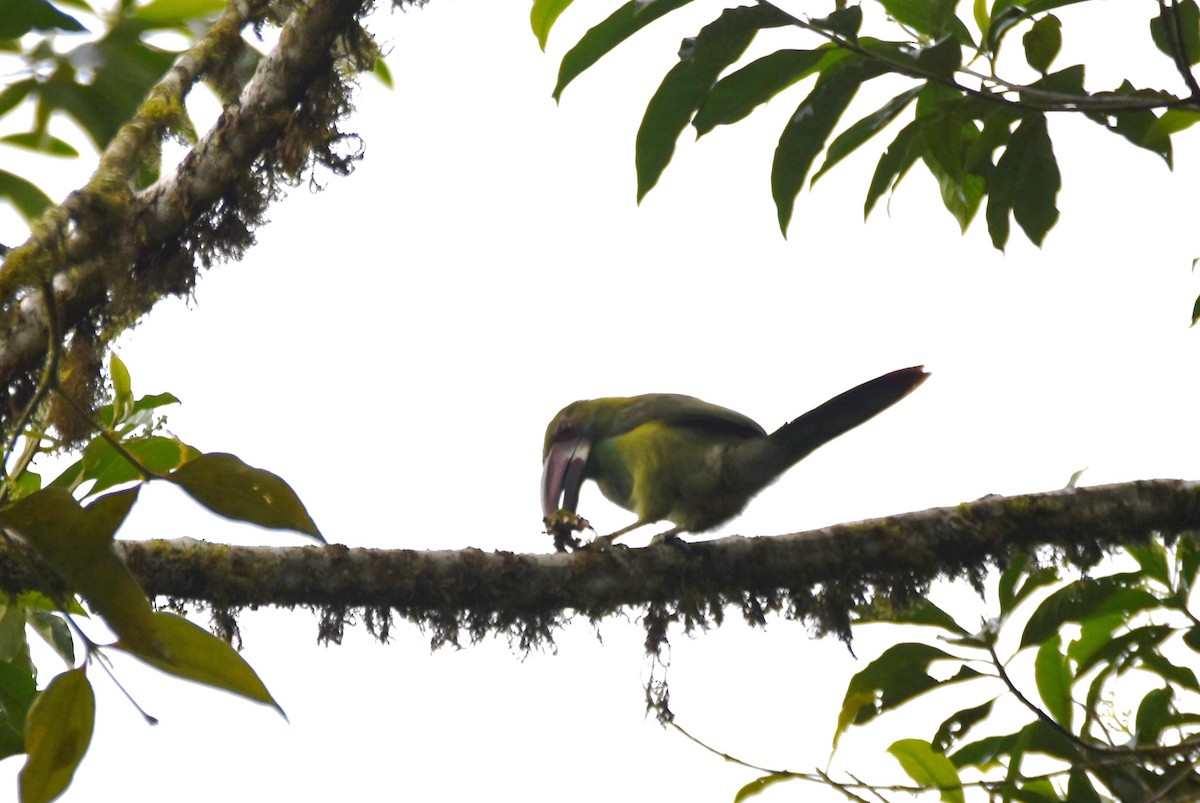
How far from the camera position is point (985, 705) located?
278 centimetres

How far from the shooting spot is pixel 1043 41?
2.12m

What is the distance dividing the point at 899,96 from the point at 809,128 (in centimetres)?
18

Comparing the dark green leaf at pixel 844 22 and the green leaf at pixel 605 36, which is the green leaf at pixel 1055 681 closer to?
A: the dark green leaf at pixel 844 22

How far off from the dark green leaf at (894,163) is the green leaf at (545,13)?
76 cm

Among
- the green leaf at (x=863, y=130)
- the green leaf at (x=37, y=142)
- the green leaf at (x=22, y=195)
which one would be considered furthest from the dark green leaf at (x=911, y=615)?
the green leaf at (x=37, y=142)

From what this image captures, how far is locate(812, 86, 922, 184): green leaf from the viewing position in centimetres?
A: 219

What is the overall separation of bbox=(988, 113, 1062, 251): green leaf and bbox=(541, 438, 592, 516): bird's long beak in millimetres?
1953

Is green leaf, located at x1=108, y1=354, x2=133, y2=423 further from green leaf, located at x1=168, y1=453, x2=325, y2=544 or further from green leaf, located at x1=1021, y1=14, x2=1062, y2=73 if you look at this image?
green leaf, located at x1=1021, y1=14, x2=1062, y2=73

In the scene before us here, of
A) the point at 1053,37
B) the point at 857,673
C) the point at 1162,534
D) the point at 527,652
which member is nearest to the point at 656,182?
the point at 1053,37

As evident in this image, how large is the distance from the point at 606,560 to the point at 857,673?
702 mm

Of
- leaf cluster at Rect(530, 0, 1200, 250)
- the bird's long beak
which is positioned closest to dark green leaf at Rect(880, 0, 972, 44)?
Answer: leaf cluster at Rect(530, 0, 1200, 250)

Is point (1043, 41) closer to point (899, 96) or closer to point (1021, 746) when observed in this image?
point (899, 96)

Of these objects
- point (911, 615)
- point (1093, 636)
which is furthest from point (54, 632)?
point (1093, 636)

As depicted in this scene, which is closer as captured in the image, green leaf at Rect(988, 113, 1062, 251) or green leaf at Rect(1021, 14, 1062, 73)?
green leaf at Rect(1021, 14, 1062, 73)
